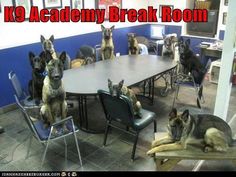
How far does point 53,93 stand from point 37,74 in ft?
2.72

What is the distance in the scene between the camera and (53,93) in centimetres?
286

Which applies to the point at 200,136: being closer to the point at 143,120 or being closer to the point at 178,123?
the point at 178,123

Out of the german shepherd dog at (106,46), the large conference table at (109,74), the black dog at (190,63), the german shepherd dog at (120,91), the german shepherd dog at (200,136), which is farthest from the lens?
the german shepherd dog at (106,46)

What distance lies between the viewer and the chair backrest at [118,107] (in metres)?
2.74

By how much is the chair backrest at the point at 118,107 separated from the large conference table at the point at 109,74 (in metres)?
0.22

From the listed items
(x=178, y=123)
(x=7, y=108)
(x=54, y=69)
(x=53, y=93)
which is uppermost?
(x=54, y=69)

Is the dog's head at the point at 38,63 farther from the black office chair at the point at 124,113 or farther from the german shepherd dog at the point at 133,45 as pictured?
the german shepherd dog at the point at 133,45

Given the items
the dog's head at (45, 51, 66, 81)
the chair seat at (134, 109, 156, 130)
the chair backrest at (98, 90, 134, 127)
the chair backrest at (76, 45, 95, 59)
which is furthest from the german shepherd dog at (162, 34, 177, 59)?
the dog's head at (45, 51, 66, 81)

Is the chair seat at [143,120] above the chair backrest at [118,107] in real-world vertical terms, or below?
below

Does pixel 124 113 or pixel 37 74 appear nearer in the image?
pixel 124 113

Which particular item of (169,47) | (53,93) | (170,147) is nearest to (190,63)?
(169,47)

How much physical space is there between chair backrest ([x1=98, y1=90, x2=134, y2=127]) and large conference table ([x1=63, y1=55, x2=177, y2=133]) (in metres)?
0.22

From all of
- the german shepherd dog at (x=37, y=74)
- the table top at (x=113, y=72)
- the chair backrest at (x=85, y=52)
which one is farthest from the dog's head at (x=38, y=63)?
the chair backrest at (x=85, y=52)

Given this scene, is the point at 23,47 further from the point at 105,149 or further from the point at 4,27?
the point at 105,149
